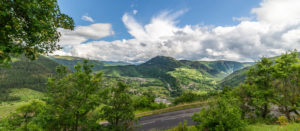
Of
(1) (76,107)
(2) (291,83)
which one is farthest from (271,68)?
(1) (76,107)

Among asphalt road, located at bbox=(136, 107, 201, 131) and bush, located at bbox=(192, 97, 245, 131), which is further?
Result: asphalt road, located at bbox=(136, 107, 201, 131)

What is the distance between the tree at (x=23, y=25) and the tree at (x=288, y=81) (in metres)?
20.6

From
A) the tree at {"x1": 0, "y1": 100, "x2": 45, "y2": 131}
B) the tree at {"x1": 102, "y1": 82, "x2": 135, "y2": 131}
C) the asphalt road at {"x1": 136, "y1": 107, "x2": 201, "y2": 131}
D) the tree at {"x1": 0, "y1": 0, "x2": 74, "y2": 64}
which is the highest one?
the tree at {"x1": 0, "y1": 0, "x2": 74, "y2": 64}

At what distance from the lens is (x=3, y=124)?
10.9 metres

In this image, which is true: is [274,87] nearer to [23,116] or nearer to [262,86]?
[262,86]

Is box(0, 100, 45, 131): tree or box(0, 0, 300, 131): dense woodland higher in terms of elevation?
box(0, 0, 300, 131): dense woodland

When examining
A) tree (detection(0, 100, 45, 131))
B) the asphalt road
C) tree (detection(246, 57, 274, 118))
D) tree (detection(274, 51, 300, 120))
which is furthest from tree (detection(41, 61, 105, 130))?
tree (detection(274, 51, 300, 120))

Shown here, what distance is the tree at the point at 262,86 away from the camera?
14281 mm

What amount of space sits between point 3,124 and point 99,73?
999 cm

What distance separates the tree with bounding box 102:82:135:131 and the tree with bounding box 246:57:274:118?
14445 millimetres

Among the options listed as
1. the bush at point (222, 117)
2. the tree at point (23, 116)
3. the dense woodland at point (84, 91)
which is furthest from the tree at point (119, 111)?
the tree at point (23, 116)

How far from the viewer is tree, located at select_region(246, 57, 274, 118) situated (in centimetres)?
1428

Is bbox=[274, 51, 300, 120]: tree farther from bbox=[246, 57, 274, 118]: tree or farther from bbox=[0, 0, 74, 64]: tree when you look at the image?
bbox=[0, 0, 74, 64]: tree

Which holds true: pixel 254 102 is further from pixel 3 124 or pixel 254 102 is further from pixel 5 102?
pixel 5 102
